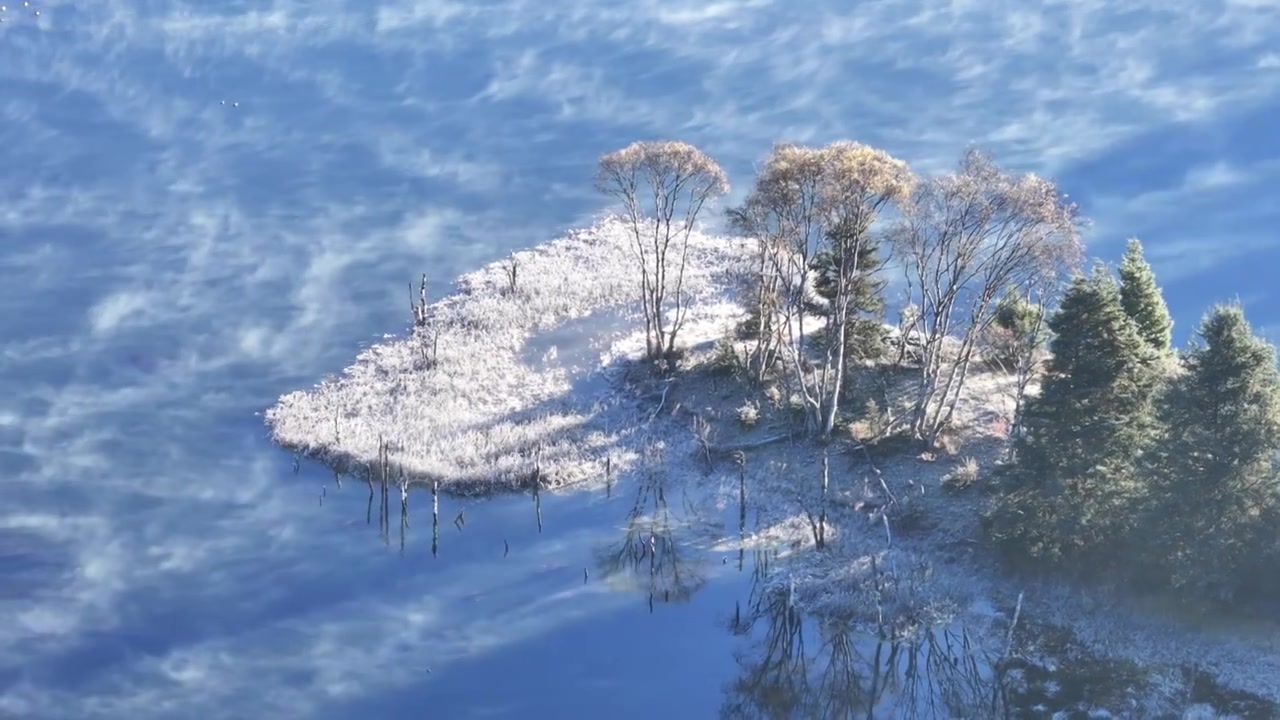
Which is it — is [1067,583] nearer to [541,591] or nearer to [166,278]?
[541,591]

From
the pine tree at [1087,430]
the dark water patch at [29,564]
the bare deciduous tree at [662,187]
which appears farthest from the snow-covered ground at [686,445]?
the dark water patch at [29,564]

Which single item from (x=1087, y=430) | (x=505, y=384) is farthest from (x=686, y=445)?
(x=1087, y=430)

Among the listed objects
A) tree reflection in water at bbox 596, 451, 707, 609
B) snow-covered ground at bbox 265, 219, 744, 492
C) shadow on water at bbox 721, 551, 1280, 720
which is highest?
snow-covered ground at bbox 265, 219, 744, 492

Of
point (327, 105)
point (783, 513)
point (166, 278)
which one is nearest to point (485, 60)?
point (327, 105)

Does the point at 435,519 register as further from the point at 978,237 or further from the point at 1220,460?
the point at 1220,460

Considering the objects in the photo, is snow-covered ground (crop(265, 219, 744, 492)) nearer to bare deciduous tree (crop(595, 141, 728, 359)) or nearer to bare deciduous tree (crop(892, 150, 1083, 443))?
bare deciduous tree (crop(595, 141, 728, 359))

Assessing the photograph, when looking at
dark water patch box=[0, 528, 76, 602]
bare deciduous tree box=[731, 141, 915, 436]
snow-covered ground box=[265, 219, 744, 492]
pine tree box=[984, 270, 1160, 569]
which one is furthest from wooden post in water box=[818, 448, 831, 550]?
dark water patch box=[0, 528, 76, 602]

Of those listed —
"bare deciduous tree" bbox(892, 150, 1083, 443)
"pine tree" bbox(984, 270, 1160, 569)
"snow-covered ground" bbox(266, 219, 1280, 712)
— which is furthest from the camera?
"bare deciduous tree" bbox(892, 150, 1083, 443)
